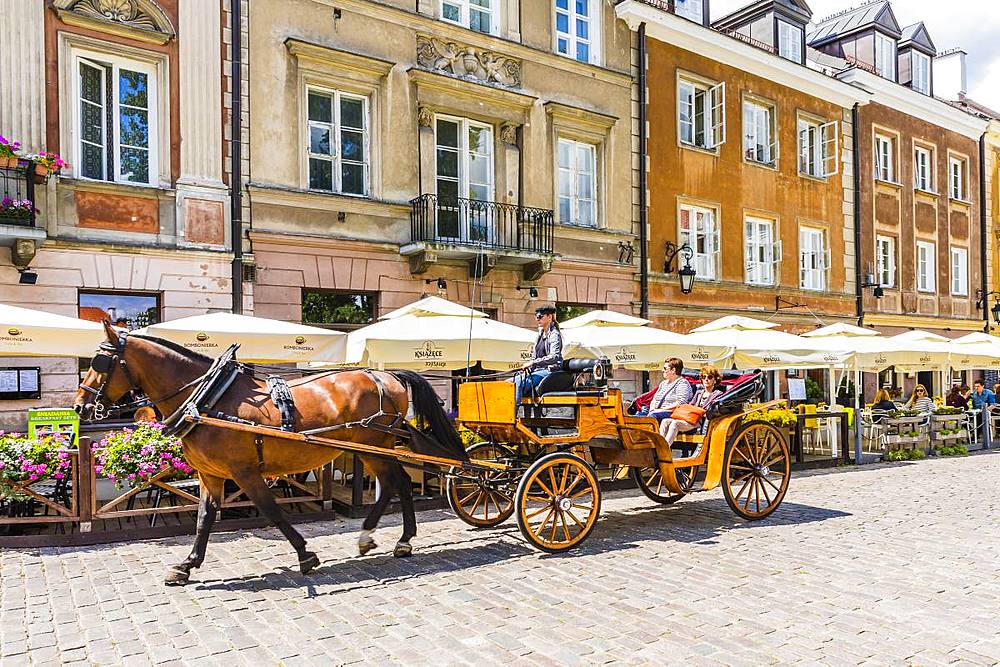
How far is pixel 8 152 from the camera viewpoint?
34.6 ft

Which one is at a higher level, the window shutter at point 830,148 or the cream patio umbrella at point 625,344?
the window shutter at point 830,148

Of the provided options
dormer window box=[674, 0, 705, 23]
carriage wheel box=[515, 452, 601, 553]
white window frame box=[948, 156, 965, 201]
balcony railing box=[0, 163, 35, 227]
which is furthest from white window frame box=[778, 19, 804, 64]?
balcony railing box=[0, 163, 35, 227]

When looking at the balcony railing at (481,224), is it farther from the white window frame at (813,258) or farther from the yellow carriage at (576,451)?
the white window frame at (813,258)

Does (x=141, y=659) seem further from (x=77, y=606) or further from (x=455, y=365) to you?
(x=455, y=365)

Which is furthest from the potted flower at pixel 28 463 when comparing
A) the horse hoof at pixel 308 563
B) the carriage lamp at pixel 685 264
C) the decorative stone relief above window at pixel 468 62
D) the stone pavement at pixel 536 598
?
the carriage lamp at pixel 685 264

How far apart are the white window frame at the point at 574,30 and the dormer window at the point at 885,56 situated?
1148 cm

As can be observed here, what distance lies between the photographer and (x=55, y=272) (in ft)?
37.0

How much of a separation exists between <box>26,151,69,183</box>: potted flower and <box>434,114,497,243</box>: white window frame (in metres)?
6.10

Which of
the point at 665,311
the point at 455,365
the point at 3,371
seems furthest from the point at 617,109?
the point at 3,371

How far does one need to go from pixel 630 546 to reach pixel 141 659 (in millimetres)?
4343

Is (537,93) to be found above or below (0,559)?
above

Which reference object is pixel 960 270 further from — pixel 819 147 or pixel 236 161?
pixel 236 161

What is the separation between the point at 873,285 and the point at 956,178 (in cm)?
724

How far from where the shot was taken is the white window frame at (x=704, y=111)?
63.0 ft
